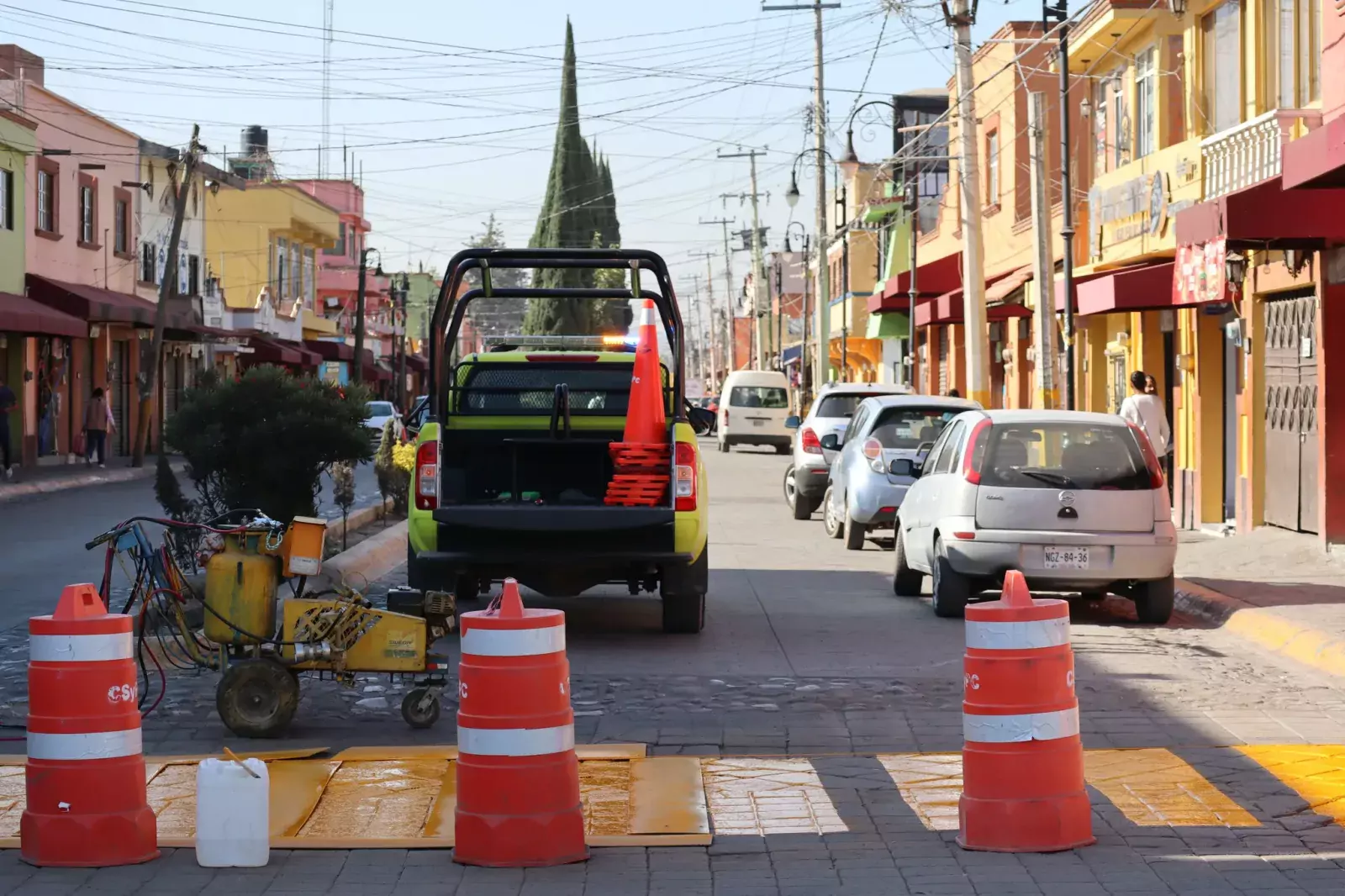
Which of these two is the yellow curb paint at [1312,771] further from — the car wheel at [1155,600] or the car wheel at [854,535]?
the car wheel at [854,535]

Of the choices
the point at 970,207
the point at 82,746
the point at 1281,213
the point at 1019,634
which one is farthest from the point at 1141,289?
the point at 82,746

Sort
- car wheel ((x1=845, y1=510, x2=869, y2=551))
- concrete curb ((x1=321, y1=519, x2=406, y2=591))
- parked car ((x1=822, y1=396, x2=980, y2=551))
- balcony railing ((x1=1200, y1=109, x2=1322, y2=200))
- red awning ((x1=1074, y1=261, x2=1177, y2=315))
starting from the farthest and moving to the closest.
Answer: red awning ((x1=1074, y1=261, x2=1177, y2=315)) < car wheel ((x1=845, y1=510, x2=869, y2=551)) < parked car ((x1=822, y1=396, x2=980, y2=551)) < balcony railing ((x1=1200, y1=109, x2=1322, y2=200)) < concrete curb ((x1=321, y1=519, x2=406, y2=591))

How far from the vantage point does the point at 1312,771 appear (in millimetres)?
7762

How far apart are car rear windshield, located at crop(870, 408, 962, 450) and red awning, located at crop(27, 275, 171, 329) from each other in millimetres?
24050

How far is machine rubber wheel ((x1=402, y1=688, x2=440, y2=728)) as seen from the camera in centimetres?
873

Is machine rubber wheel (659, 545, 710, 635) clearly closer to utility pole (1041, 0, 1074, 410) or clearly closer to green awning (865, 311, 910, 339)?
utility pole (1041, 0, 1074, 410)

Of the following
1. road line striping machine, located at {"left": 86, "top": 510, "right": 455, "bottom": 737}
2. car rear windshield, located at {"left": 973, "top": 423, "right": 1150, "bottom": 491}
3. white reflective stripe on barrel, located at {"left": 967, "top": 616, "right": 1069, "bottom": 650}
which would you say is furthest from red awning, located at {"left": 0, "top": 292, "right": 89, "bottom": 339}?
white reflective stripe on barrel, located at {"left": 967, "top": 616, "right": 1069, "bottom": 650}

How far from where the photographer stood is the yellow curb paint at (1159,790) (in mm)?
6867

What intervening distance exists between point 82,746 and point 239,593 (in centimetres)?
270

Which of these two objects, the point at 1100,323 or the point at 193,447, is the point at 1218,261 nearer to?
the point at 193,447

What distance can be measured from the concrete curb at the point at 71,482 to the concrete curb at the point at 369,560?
28.5 feet

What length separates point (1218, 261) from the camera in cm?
1753

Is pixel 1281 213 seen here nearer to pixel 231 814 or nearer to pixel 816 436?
pixel 816 436

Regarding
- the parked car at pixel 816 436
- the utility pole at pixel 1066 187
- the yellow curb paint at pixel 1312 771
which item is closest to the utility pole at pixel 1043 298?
the utility pole at pixel 1066 187
